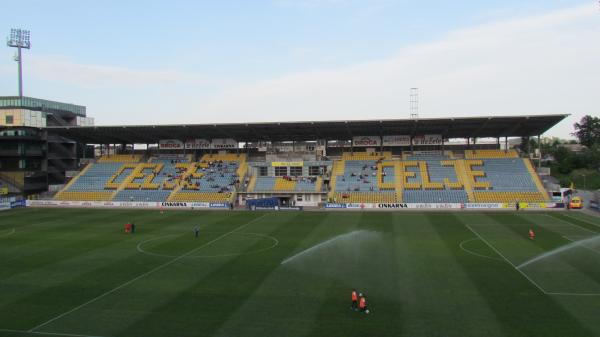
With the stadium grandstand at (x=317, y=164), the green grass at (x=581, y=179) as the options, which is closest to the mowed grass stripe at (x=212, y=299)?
the stadium grandstand at (x=317, y=164)

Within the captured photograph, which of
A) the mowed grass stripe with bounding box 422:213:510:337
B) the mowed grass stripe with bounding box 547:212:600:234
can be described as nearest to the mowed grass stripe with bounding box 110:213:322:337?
the mowed grass stripe with bounding box 422:213:510:337

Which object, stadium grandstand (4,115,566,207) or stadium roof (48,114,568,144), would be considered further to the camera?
A: stadium roof (48,114,568,144)

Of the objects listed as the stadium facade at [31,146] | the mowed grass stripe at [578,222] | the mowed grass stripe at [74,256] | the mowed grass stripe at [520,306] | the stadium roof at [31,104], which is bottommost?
the mowed grass stripe at [520,306]

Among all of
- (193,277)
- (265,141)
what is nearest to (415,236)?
(193,277)

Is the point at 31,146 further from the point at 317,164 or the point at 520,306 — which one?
the point at 520,306

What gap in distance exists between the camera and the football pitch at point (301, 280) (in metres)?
18.0

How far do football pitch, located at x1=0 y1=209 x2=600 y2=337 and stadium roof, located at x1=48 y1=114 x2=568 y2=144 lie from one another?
23.0 meters

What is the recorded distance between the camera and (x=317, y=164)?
230 feet

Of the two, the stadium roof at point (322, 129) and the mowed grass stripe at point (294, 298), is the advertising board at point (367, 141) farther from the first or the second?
the mowed grass stripe at point (294, 298)

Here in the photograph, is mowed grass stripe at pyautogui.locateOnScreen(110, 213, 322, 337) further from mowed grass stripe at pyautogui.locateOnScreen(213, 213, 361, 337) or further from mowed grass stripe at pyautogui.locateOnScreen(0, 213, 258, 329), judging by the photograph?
mowed grass stripe at pyautogui.locateOnScreen(0, 213, 258, 329)

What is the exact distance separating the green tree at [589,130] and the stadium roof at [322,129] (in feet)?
255

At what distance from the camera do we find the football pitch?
1803 cm

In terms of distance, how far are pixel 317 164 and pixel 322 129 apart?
5632 mm

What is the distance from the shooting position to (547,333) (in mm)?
16797
